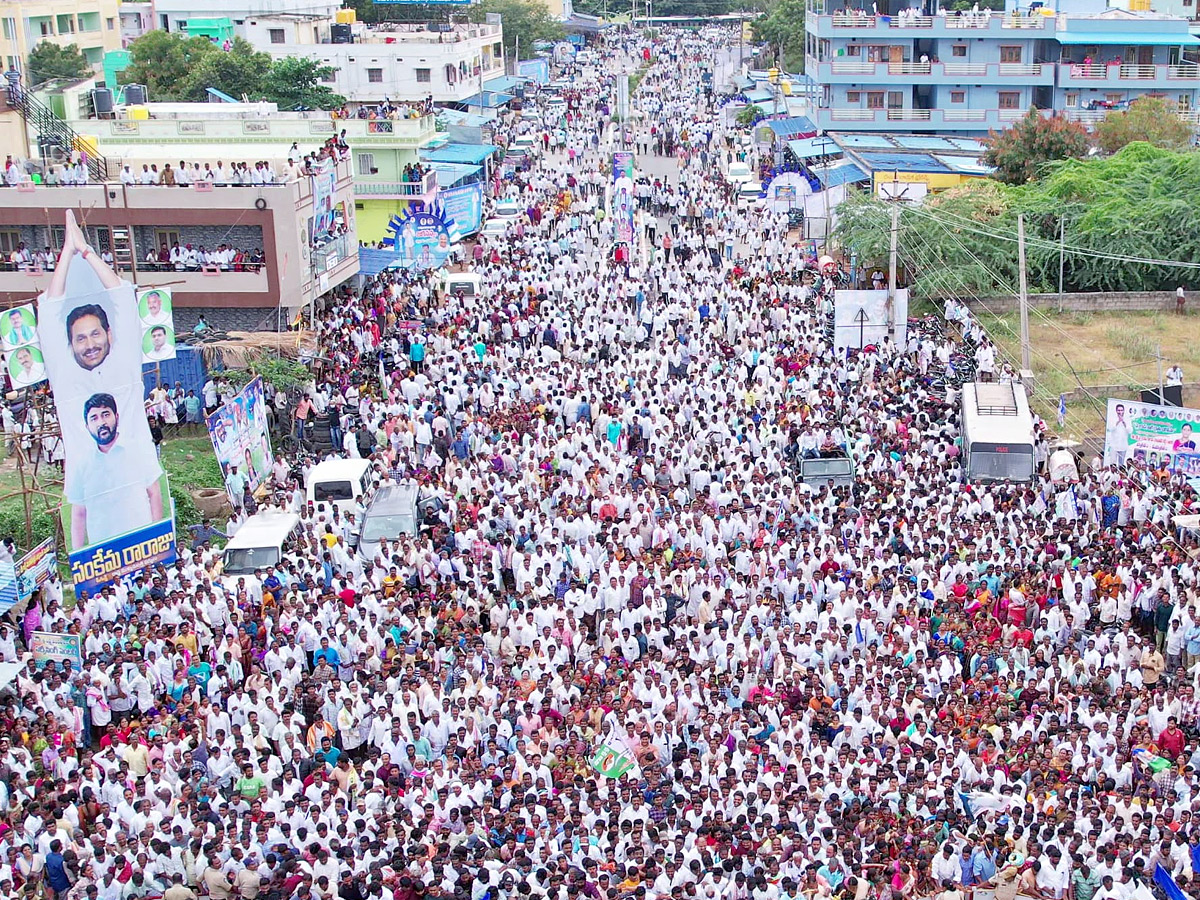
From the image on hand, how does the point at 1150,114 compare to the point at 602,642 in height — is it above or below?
above

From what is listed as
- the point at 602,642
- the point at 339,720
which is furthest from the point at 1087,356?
the point at 339,720

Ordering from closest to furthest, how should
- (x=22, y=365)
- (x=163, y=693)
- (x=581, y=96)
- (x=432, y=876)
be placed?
(x=432, y=876) < (x=163, y=693) < (x=22, y=365) < (x=581, y=96)

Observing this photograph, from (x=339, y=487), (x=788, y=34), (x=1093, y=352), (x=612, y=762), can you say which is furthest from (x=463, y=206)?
(x=788, y=34)

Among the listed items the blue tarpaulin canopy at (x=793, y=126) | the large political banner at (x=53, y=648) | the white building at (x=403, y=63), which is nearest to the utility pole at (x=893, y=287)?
the large political banner at (x=53, y=648)

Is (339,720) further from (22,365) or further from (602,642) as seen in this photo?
(22,365)

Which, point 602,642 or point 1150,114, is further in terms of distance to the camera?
point 1150,114

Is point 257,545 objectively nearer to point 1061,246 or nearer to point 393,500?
point 393,500

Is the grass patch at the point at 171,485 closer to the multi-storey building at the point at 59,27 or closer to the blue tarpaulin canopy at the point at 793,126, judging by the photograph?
the blue tarpaulin canopy at the point at 793,126
